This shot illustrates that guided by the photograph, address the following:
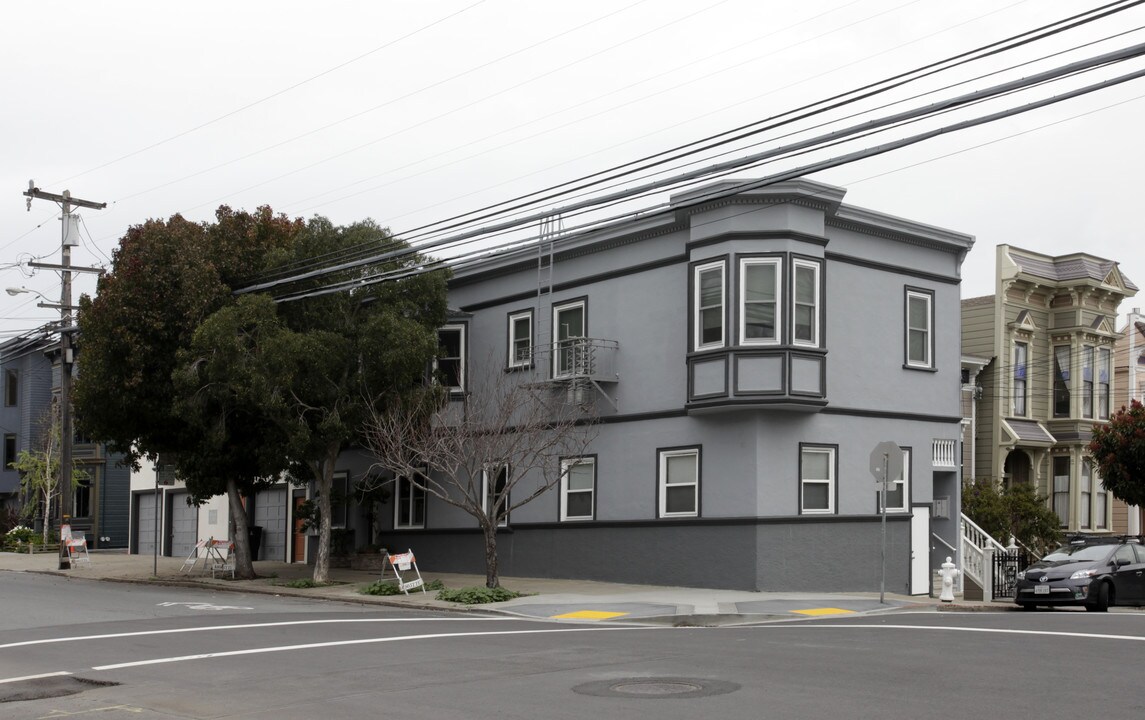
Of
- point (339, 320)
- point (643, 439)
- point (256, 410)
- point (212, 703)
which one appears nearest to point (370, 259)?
point (339, 320)

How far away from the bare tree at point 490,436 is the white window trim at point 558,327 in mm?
514

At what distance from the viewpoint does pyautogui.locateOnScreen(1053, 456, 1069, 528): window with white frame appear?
37.0 meters

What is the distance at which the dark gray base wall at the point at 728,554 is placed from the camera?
24.0 meters

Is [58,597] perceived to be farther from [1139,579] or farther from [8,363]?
[8,363]

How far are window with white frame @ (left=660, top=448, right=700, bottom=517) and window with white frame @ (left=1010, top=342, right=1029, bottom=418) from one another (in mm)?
14305

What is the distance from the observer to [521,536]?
28969 millimetres

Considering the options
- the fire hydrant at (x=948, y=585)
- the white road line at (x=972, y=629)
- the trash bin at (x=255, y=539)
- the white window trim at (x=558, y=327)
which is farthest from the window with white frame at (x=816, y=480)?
the trash bin at (x=255, y=539)

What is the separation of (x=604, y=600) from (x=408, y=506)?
37.1 feet

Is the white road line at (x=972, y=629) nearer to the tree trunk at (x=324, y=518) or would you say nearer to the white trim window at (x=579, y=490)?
the white trim window at (x=579, y=490)

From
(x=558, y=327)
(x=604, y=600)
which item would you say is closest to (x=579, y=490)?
(x=558, y=327)

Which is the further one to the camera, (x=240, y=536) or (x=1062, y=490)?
(x=1062, y=490)

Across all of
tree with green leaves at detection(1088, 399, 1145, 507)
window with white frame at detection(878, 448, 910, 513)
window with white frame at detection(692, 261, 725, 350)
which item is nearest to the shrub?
window with white frame at detection(692, 261, 725, 350)

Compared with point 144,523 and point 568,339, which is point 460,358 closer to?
point 568,339

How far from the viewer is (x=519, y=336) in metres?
29.8
